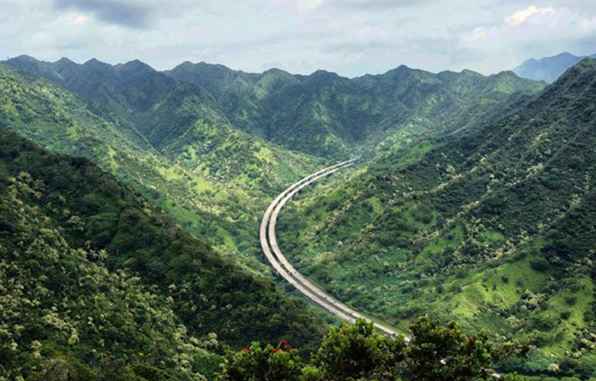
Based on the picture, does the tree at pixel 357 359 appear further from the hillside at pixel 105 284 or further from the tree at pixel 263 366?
the hillside at pixel 105 284

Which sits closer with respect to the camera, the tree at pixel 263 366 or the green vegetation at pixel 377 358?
the green vegetation at pixel 377 358

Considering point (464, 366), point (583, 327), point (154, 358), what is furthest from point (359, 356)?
point (583, 327)

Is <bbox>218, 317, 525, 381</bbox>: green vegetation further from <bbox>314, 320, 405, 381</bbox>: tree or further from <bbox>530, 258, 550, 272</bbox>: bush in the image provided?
<bbox>530, 258, 550, 272</bbox>: bush

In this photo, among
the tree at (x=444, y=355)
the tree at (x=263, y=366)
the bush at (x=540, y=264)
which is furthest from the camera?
the bush at (x=540, y=264)

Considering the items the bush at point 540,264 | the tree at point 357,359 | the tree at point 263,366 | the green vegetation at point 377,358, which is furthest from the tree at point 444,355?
the bush at point 540,264

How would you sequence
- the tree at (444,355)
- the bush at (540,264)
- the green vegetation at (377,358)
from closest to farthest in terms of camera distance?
the tree at (444,355), the green vegetation at (377,358), the bush at (540,264)

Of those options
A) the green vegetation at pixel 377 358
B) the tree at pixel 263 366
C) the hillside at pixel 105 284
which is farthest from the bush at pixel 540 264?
the tree at pixel 263 366

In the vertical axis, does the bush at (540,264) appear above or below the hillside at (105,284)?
below

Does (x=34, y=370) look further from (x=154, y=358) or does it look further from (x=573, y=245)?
(x=573, y=245)

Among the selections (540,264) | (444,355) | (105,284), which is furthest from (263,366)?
(540,264)

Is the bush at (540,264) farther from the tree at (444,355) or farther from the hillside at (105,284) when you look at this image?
the tree at (444,355)

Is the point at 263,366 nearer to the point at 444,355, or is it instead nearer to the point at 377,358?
the point at 377,358
